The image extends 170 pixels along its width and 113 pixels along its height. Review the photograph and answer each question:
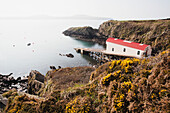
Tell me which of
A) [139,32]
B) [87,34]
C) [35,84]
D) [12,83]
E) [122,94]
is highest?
[122,94]

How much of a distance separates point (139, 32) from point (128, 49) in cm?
3496

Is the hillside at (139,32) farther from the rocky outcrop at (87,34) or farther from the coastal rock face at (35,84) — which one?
the coastal rock face at (35,84)

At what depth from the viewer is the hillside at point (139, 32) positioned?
48.4 metres

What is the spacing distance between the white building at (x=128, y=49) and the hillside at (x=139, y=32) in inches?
705

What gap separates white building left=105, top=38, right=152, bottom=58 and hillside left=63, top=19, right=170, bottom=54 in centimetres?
1792

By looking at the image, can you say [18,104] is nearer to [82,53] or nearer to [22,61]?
[22,61]

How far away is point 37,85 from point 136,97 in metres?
21.7

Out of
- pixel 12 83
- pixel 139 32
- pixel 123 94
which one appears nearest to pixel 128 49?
pixel 123 94

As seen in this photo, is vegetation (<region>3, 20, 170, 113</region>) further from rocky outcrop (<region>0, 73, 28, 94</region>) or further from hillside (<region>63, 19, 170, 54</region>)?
hillside (<region>63, 19, 170, 54</region>)

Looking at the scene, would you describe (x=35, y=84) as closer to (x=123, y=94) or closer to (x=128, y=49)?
(x=123, y=94)

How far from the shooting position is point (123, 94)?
7188mm

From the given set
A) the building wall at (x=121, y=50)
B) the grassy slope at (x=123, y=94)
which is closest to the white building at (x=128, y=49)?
the building wall at (x=121, y=50)

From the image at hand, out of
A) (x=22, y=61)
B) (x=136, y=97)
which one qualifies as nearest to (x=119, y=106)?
(x=136, y=97)

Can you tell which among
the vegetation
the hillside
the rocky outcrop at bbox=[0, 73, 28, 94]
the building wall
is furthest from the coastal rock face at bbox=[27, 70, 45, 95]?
the hillside
